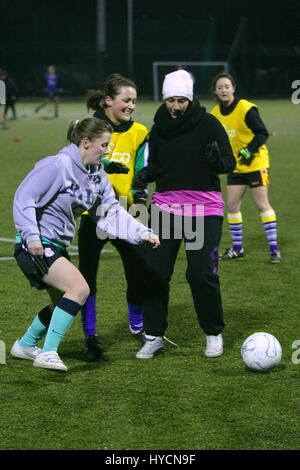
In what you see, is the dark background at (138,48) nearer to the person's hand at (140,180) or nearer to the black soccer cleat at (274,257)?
the black soccer cleat at (274,257)

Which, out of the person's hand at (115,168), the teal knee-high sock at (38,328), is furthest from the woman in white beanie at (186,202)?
the teal knee-high sock at (38,328)

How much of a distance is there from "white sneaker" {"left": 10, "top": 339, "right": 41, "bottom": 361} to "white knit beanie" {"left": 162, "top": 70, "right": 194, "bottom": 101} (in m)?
1.98

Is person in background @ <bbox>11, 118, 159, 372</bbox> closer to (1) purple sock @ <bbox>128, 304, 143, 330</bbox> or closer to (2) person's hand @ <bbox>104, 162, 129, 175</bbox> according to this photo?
(2) person's hand @ <bbox>104, 162, 129, 175</bbox>

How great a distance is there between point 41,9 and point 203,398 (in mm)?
48509

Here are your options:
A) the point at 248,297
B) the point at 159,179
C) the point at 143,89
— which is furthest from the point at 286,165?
the point at 143,89

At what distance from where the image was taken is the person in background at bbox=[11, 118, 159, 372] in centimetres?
637

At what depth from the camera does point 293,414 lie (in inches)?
227

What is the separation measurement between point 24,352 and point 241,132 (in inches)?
181

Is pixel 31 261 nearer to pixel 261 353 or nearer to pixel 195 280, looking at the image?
pixel 195 280

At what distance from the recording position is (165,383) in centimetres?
641

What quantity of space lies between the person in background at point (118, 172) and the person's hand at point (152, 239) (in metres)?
0.61

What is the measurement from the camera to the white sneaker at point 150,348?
278 inches
